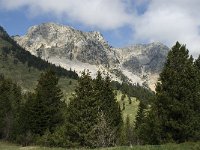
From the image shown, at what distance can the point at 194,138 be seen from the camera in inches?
1857

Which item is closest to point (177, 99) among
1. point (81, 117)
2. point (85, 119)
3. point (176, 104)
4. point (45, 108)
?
point (176, 104)

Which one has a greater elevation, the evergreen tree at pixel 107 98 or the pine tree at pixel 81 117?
the evergreen tree at pixel 107 98

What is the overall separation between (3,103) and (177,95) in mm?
63919

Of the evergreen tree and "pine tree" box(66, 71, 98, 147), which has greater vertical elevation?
the evergreen tree

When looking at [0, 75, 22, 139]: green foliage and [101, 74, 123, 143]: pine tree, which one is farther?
[0, 75, 22, 139]: green foliage

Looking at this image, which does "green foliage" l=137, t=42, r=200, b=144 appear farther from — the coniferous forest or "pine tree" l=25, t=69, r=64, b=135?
"pine tree" l=25, t=69, r=64, b=135

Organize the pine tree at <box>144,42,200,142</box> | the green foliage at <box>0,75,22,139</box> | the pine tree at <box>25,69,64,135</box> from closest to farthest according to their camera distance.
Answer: the pine tree at <box>144,42,200,142</box>
the pine tree at <box>25,69,64,135</box>
the green foliage at <box>0,75,22,139</box>

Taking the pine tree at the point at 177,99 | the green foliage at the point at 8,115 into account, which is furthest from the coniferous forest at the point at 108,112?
the green foliage at the point at 8,115

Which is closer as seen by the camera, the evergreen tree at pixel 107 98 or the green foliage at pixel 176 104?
the green foliage at pixel 176 104

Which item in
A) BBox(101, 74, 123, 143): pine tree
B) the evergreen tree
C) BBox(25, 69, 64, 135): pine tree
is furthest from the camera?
BBox(101, 74, 123, 143): pine tree

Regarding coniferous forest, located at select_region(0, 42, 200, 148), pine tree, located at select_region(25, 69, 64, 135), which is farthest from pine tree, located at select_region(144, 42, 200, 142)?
pine tree, located at select_region(25, 69, 64, 135)

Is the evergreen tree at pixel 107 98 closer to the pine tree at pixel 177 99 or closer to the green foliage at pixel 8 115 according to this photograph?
the pine tree at pixel 177 99

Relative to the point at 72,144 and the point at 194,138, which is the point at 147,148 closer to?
the point at 194,138

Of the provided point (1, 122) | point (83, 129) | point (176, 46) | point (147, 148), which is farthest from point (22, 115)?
point (147, 148)
